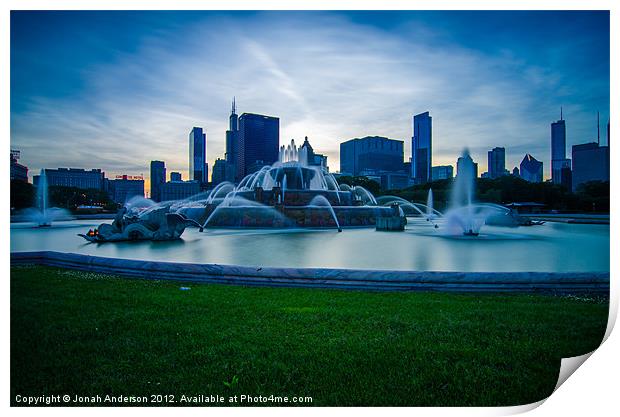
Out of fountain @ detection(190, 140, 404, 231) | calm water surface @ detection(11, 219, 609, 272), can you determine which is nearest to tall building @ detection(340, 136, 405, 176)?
fountain @ detection(190, 140, 404, 231)

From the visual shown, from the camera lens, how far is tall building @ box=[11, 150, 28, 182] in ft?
15.4

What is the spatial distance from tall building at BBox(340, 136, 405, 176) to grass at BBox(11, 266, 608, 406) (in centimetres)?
3617

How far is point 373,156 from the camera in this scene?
50844 mm

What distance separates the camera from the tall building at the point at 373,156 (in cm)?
4416

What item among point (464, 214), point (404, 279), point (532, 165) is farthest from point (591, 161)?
point (464, 214)

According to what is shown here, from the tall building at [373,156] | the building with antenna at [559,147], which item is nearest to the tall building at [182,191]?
the building with antenna at [559,147]

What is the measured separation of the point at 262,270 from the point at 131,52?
345 centimetres

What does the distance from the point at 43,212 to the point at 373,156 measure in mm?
41807

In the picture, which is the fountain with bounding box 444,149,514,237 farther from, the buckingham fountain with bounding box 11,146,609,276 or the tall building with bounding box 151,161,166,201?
the tall building with bounding box 151,161,166,201

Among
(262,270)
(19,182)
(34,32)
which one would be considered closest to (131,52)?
(34,32)

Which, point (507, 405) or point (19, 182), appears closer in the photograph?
point (507, 405)

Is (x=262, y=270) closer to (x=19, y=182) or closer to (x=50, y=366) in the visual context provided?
(x=50, y=366)
